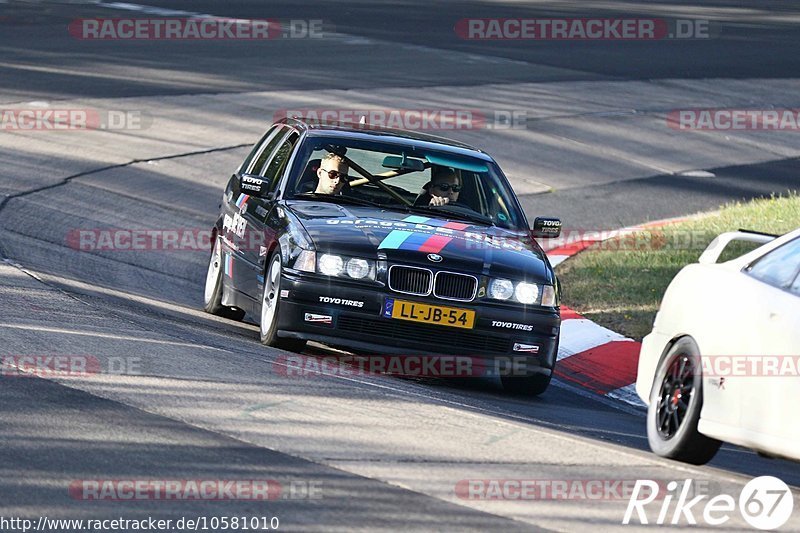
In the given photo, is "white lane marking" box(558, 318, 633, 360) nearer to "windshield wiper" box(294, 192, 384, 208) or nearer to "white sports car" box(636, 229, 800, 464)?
"windshield wiper" box(294, 192, 384, 208)

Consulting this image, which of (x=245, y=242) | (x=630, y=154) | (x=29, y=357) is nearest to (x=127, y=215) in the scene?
(x=245, y=242)

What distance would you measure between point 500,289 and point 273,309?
4.96 feet

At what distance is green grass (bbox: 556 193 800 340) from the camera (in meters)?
12.8

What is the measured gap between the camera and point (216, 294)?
11688 mm

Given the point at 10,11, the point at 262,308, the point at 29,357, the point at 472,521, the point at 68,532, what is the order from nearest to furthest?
the point at 68,532, the point at 472,521, the point at 29,357, the point at 262,308, the point at 10,11

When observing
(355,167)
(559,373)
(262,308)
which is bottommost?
(559,373)

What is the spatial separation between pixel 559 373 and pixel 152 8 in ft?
70.5

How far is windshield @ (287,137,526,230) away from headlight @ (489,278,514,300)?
1158 millimetres

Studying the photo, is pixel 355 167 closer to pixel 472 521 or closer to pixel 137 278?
pixel 137 278

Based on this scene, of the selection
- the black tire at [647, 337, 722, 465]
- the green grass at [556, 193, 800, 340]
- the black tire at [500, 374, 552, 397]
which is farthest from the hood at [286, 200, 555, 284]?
the green grass at [556, 193, 800, 340]

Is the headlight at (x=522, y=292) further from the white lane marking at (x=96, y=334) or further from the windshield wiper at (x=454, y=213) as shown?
the white lane marking at (x=96, y=334)

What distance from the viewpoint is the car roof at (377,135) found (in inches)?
433

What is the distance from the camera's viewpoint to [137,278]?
42.7ft

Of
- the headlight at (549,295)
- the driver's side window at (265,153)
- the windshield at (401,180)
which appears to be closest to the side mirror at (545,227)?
the windshield at (401,180)
